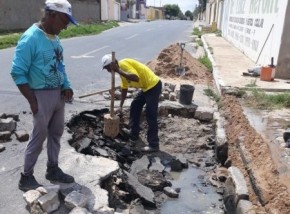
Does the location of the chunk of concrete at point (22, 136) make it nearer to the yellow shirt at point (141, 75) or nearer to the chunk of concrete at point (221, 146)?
the yellow shirt at point (141, 75)

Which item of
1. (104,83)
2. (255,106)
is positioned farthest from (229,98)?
(104,83)

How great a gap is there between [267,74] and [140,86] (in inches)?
192

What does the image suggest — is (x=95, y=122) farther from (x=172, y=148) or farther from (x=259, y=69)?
(x=259, y=69)

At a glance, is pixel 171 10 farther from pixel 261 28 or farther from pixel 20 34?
pixel 261 28

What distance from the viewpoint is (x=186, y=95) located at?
7426mm

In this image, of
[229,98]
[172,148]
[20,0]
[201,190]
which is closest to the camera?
[201,190]

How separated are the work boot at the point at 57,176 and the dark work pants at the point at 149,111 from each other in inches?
86.7

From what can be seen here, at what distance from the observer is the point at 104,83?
A: 9344mm

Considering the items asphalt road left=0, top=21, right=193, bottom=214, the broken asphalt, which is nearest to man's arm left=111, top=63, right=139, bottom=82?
the broken asphalt

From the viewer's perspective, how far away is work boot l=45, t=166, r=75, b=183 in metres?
3.81

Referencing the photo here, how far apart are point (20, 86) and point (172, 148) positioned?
3.63 m

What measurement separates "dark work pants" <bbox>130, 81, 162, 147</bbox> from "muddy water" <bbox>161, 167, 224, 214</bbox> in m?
0.77

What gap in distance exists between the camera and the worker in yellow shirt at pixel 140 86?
5133 millimetres

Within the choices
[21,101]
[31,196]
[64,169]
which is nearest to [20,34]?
[21,101]
